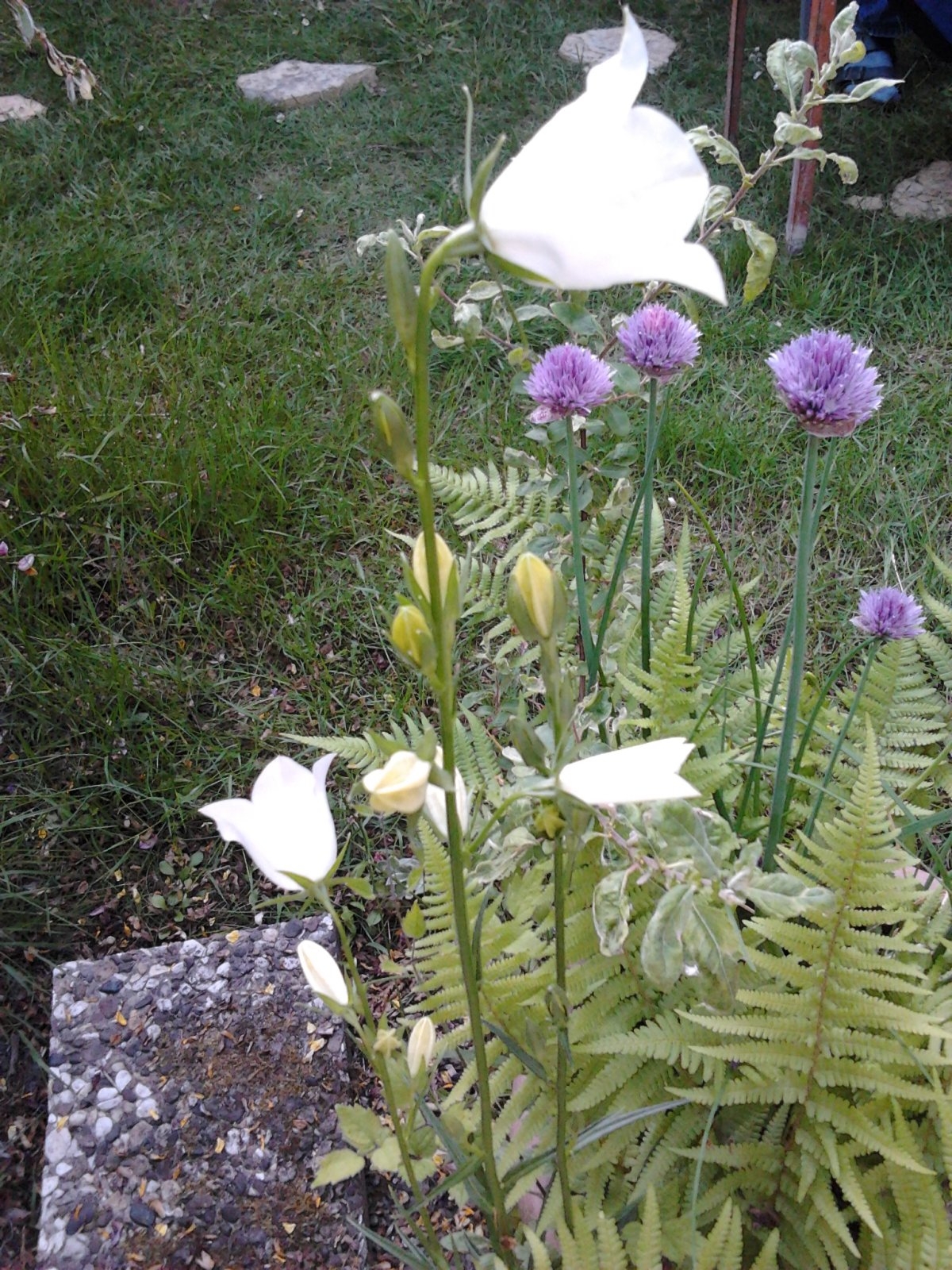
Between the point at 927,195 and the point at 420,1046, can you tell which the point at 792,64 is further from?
the point at 927,195

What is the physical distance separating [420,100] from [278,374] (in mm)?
1691

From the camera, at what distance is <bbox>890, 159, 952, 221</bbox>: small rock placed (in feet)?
10.1

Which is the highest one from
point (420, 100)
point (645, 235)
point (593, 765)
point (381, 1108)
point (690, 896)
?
point (645, 235)

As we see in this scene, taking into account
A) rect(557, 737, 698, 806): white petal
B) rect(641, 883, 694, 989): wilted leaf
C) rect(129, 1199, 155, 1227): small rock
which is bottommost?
rect(129, 1199, 155, 1227): small rock

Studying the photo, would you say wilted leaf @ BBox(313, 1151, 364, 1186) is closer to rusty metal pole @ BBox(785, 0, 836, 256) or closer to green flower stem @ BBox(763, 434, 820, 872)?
green flower stem @ BBox(763, 434, 820, 872)

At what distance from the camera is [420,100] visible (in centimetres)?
374

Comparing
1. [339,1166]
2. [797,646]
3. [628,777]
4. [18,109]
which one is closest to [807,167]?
[797,646]

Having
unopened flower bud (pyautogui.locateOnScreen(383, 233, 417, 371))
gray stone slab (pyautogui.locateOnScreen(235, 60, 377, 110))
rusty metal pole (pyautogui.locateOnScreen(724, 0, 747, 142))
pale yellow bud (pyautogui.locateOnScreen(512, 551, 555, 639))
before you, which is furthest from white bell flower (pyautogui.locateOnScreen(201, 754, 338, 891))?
gray stone slab (pyautogui.locateOnScreen(235, 60, 377, 110))

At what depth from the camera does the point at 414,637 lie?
2.06ft

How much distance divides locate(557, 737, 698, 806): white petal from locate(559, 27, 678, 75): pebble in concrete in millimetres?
3791

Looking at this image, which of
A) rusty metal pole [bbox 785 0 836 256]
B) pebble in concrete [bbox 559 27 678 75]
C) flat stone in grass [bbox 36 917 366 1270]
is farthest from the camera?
pebble in concrete [bbox 559 27 678 75]

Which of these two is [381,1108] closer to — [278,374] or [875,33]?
[278,374]

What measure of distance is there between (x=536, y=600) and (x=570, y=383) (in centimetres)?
62

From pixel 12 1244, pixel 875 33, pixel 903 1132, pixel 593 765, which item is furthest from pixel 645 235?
pixel 875 33
